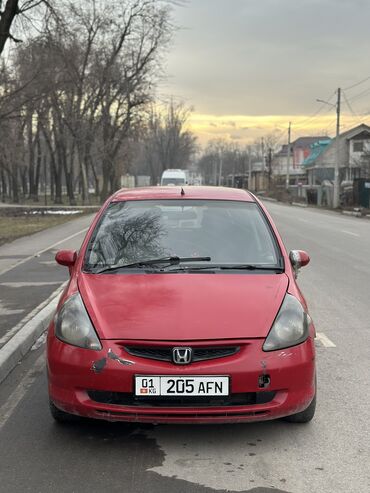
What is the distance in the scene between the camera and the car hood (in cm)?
355

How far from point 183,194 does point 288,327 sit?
77.0 inches

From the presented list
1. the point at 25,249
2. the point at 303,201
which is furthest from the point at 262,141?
the point at 25,249

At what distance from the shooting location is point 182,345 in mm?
3467

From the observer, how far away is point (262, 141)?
325 feet

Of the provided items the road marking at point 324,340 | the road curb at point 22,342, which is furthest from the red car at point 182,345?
the road marking at point 324,340

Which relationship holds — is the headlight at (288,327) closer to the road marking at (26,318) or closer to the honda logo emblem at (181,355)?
the honda logo emblem at (181,355)

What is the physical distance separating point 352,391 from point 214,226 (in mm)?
1710

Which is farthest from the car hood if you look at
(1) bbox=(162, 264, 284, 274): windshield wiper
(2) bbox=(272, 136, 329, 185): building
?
(2) bbox=(272, 136, 329, 185): building

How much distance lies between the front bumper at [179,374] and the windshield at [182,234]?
1030 mm

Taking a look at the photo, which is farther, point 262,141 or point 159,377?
point 262,141

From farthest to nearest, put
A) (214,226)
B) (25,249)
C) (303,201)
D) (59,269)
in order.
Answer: (303,201) < (25,249) < (59,269) < (214,226)

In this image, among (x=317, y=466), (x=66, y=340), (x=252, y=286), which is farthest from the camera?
(x=252, y=286)

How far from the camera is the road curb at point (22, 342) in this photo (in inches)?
205

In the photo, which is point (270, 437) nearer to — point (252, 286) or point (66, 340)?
A: point (252, 286)
